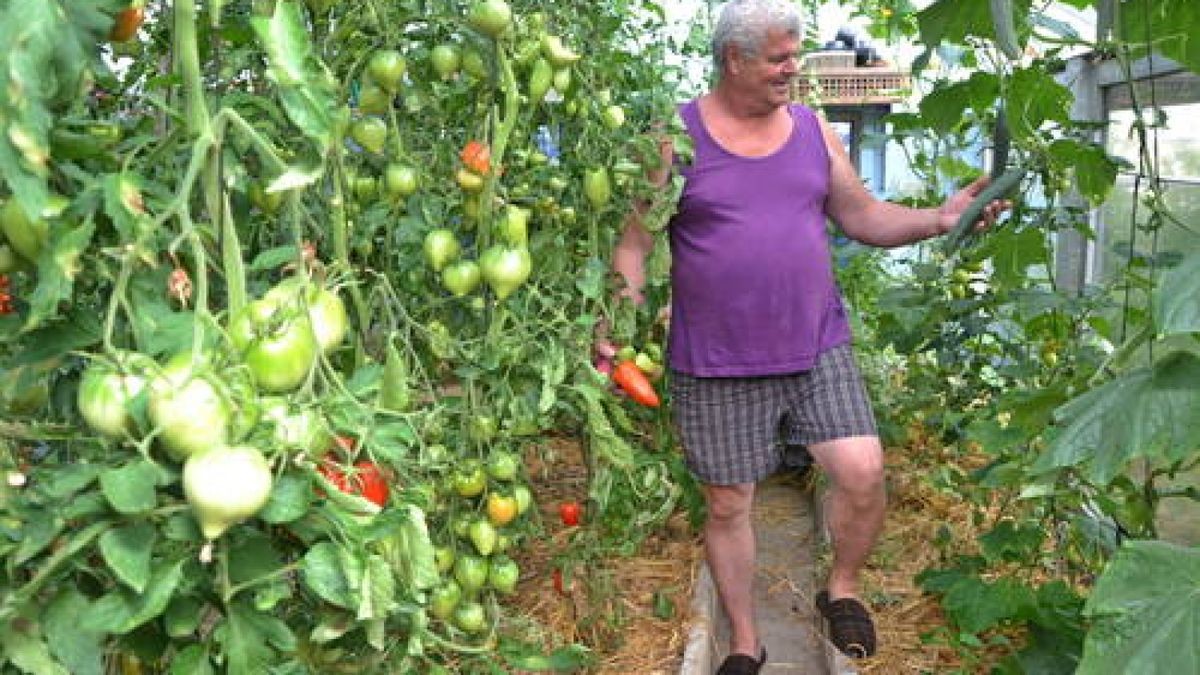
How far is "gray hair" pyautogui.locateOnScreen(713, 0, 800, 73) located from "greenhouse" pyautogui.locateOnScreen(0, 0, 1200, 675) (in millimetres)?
10

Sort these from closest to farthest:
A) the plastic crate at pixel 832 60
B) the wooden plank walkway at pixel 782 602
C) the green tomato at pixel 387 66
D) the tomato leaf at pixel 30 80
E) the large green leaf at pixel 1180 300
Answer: the tomato leaf at pixel 30 80 → the large green leaf at pixel 1180 300 → the green tomato at pixel 387 66 → the wooden plank walkway at pixel 782 602 → the plastic crate at pixel 832 60

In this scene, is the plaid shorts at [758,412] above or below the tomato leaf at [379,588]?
below

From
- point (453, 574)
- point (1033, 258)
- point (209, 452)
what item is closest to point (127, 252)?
point (209, 452)

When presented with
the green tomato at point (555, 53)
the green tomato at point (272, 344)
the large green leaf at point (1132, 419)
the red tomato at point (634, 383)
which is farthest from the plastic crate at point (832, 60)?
the green tomato at point (272, 344)

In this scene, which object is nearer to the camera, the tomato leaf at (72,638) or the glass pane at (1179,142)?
the tomato leaf at (72,638)

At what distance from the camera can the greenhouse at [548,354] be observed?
2.85ft

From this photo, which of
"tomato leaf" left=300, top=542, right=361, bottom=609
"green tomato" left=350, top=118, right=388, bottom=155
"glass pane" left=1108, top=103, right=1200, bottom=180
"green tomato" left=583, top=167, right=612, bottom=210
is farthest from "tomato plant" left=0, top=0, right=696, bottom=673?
"glass pane" left=1108, top=103, right=1200, bottom=180

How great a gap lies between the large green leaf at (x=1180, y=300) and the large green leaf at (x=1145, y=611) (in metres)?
0.26

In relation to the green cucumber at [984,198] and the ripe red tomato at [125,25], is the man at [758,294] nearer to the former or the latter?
the green cucumber at [984,198]

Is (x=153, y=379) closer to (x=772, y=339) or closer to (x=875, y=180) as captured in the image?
(x=772, y=339)

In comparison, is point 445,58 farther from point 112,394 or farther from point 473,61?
point 112,394

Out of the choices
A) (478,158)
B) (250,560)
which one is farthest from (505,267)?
(250,560)

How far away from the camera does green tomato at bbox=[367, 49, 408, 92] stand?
1.70 meters

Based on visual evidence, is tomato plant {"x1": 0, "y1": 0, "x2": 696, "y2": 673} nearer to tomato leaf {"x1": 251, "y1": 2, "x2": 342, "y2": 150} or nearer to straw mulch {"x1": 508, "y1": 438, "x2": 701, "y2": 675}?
tomato leaf {"x1": 251, "y1": 2, "x2": 342, "y2": 150}
